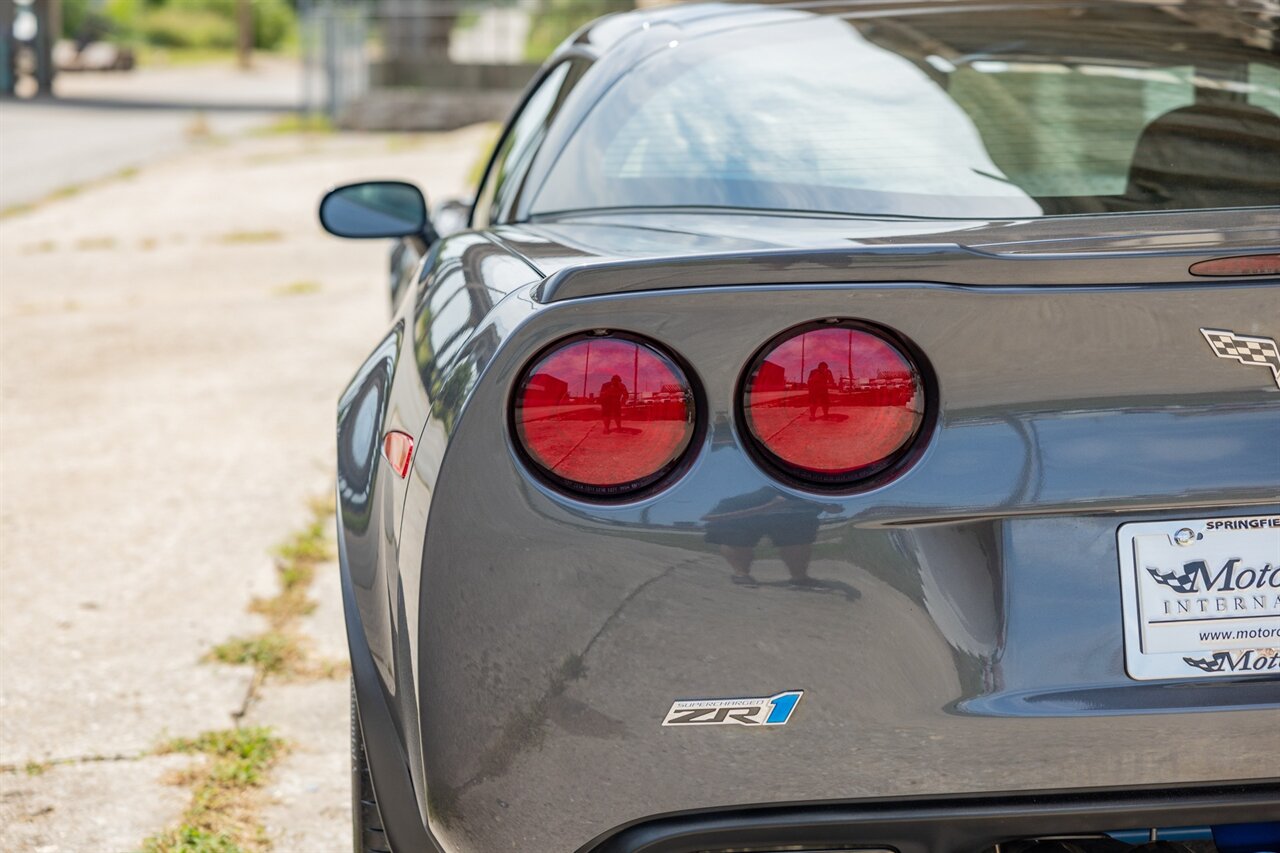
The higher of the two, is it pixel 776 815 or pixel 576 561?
pixel 576 561

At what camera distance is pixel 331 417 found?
570cm

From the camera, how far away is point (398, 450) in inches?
72.9

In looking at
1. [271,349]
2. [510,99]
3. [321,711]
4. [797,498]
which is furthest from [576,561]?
[510,99]

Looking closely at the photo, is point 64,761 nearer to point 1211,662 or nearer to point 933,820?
point 933,820

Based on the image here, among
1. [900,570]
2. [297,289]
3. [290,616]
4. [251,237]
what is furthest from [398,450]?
[251,237]

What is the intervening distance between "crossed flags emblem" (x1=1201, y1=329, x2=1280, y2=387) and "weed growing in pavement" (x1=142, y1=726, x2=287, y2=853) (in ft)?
6.16

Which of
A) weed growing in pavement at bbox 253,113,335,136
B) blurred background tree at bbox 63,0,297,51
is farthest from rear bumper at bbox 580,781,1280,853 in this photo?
blurred background tree at bbox 63,0,297,51

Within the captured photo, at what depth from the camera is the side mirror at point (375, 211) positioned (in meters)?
3.14

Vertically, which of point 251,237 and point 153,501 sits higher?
point 153,501

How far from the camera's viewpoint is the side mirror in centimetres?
314

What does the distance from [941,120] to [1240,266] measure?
3.01ft

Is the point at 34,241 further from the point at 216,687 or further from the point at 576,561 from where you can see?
the point at 576,561

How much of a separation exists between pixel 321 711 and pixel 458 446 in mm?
1739

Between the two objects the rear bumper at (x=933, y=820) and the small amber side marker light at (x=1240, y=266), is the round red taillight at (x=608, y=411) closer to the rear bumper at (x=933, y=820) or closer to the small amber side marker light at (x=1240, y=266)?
the rear bumper at (x=933, y=820)
